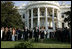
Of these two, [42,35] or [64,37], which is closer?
[64,37]

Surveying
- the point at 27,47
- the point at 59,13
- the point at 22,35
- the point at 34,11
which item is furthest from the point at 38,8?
the point at 27,47

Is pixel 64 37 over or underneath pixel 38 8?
underneath

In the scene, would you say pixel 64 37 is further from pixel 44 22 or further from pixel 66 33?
pixel 44 22

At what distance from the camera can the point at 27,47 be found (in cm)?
1094

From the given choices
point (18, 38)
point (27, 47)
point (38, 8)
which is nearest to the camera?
point (27, 47)

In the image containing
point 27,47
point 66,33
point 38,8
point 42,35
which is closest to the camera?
point 27,47

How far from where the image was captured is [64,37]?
1591cm

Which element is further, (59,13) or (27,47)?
(59,13)

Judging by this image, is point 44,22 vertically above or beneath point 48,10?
beneath

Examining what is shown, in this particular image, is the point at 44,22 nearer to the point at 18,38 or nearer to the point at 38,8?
the point at 38,8

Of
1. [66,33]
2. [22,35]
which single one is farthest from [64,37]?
[22,35]

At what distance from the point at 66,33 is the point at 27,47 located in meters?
6.04

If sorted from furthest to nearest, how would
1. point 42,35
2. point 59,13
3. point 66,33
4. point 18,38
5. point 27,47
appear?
point 59,13
point 42,35
point 18,38
point 66,33
point 27,47

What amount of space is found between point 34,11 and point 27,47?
3355cm
